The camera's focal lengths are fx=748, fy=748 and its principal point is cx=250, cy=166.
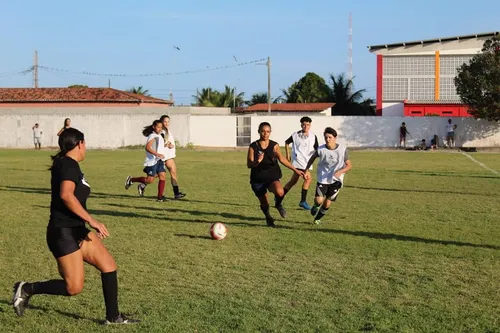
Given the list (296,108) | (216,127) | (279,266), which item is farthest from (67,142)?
(296,108)

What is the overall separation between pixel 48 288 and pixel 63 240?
1.90 feet

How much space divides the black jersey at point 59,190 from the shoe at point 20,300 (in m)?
0.77

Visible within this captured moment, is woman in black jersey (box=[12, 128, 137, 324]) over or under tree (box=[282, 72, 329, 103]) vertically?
under

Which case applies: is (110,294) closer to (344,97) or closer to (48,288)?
(48,288)

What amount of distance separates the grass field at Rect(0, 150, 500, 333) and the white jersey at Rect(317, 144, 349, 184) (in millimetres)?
746

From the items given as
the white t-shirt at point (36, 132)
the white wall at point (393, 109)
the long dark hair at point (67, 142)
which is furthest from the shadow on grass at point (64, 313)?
the white wall at point (393, 109)

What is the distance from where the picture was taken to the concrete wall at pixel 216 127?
45125 mm

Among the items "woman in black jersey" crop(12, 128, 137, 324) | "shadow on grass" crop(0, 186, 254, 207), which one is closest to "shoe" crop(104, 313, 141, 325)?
"woman in black jersey" crop(12, 128, 137, 324)

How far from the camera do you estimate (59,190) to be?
6.05 meters

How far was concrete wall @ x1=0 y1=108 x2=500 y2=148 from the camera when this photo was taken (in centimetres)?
4512

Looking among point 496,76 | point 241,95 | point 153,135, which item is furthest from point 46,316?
point 241,95

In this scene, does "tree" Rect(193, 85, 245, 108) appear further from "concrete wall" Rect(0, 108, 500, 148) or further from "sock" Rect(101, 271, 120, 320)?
"sock" Rect(101, 271, 120, 320)

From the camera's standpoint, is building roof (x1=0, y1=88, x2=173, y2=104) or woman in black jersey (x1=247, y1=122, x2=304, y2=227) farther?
building roof (x1=0, y1=88, x2=173, y2=104)

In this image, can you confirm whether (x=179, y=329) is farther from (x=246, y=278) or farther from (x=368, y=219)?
(x=368, y=219)
